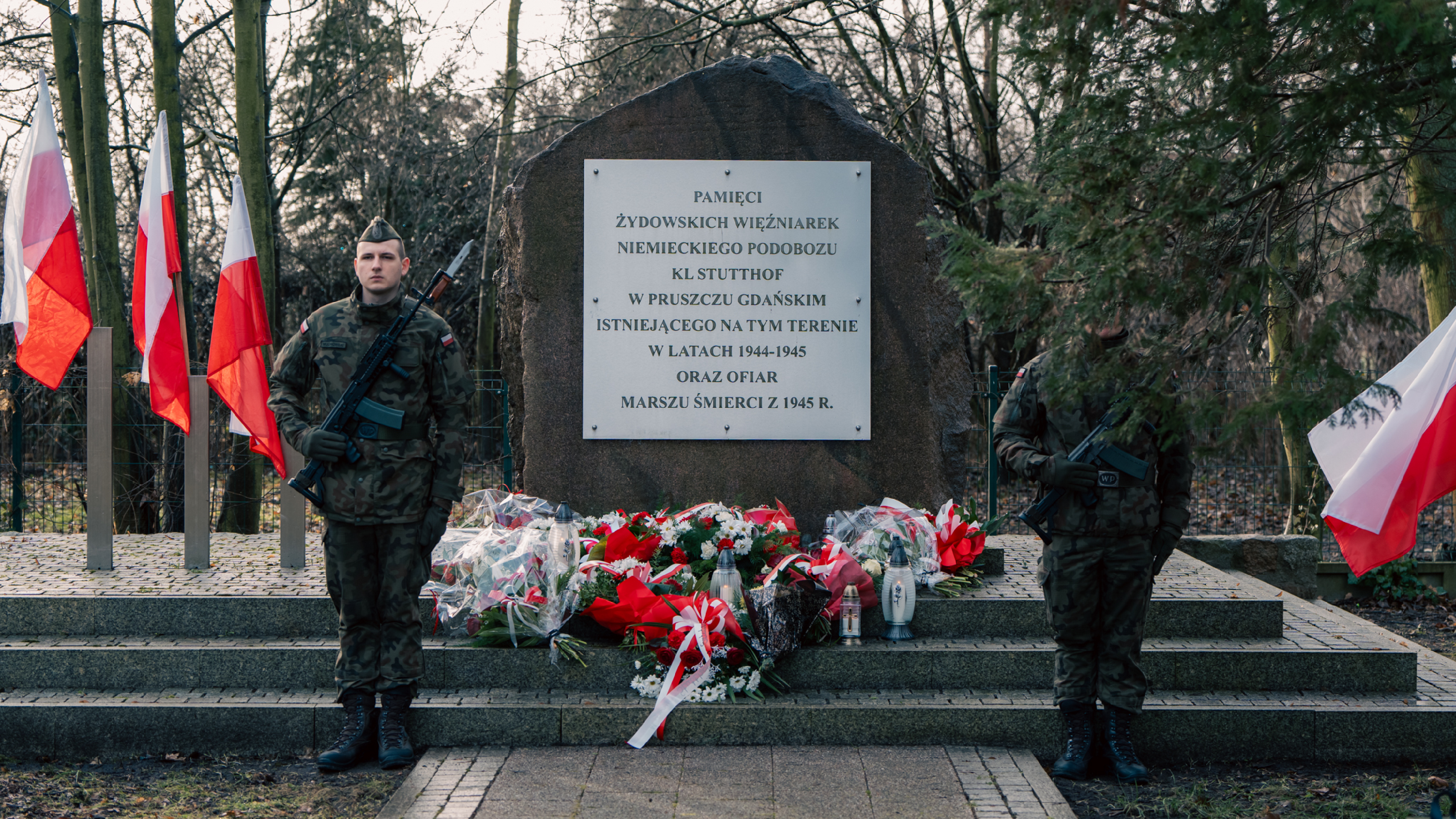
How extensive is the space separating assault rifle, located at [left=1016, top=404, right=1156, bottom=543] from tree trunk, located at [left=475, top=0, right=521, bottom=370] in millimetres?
10635

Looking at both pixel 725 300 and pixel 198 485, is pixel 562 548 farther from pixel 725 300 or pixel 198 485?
pixel 198 485

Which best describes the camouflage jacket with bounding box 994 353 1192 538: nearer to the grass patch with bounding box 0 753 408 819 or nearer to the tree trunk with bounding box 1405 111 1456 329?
the tree trunk with bounding box 1405 111 1456 329

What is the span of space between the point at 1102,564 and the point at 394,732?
9.09 feet

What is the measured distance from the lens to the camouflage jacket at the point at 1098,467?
4.18 m

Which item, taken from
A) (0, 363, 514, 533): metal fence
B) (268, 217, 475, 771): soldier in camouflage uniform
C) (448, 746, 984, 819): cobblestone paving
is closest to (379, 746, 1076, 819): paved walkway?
(448, 746, 984, 819): cobblestone paving

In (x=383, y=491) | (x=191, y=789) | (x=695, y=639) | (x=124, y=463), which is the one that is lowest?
(x=191, y=789)

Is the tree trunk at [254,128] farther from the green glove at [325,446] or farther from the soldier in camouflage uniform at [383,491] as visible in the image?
the green glove at [325,446]

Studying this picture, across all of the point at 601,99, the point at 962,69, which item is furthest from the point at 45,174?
the point at 962,69

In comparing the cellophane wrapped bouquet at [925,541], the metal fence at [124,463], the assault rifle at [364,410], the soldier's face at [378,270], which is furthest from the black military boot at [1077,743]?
the metal fence at [124,463]

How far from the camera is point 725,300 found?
604 centimetres

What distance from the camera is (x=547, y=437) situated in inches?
240

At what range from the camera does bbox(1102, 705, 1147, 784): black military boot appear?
424cm

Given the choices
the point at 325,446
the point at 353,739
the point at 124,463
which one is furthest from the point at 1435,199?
the point at 124,463

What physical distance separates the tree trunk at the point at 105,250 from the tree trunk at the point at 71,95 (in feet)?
0.34
